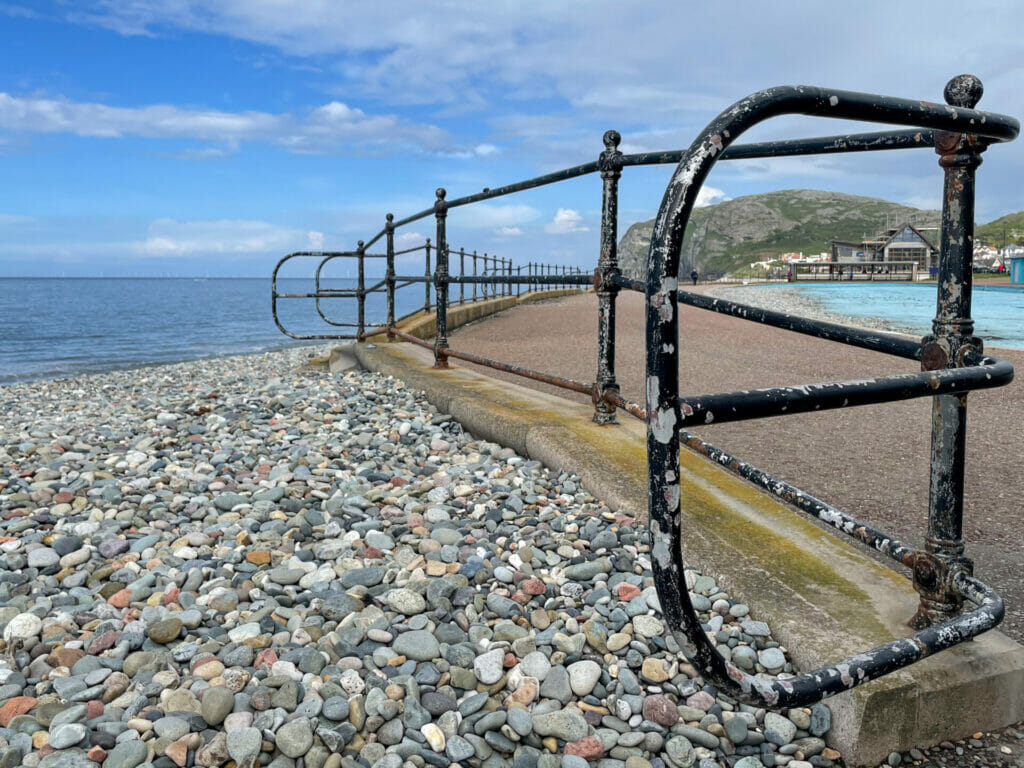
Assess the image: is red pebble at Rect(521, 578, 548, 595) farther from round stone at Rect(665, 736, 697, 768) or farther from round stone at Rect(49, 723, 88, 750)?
round stone at Rect(49, 723, 88, 750)

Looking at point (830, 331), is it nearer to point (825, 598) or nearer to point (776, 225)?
point (825, 598)

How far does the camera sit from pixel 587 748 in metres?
1.45

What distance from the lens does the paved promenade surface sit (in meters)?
2.62

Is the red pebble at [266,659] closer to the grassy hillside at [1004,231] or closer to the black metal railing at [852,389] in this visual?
the black metal railing at [852,389]

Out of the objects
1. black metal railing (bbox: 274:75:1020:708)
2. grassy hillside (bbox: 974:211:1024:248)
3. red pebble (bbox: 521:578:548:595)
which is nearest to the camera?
black metal railing (bbox: 274:75:1020:708)

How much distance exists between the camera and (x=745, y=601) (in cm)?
181

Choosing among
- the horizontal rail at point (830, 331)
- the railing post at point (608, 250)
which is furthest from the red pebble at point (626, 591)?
the railing post at point (608, 250)

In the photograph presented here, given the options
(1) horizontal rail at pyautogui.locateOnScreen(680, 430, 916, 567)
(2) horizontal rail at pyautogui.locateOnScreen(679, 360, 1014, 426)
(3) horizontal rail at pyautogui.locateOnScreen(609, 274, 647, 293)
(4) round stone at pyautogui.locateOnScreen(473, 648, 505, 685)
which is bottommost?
(4) round stone at pyautogui.locateOnScreen(473, 648, 505, 685)

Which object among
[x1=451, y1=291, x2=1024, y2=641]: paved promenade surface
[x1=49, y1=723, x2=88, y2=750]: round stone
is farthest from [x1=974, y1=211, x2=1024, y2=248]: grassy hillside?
[x1=49, y1=723, x2=88, y2=750]: round stone

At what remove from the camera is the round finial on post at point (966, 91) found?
1.42 metres

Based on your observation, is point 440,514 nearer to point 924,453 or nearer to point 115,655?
point 115,655

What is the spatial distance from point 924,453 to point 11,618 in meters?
3.86

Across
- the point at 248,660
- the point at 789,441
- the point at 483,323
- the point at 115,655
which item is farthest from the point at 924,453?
the point at 483,323

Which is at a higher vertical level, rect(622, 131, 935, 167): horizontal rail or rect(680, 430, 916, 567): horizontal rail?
rect(622, 131, 935, 167): horizontal rail
